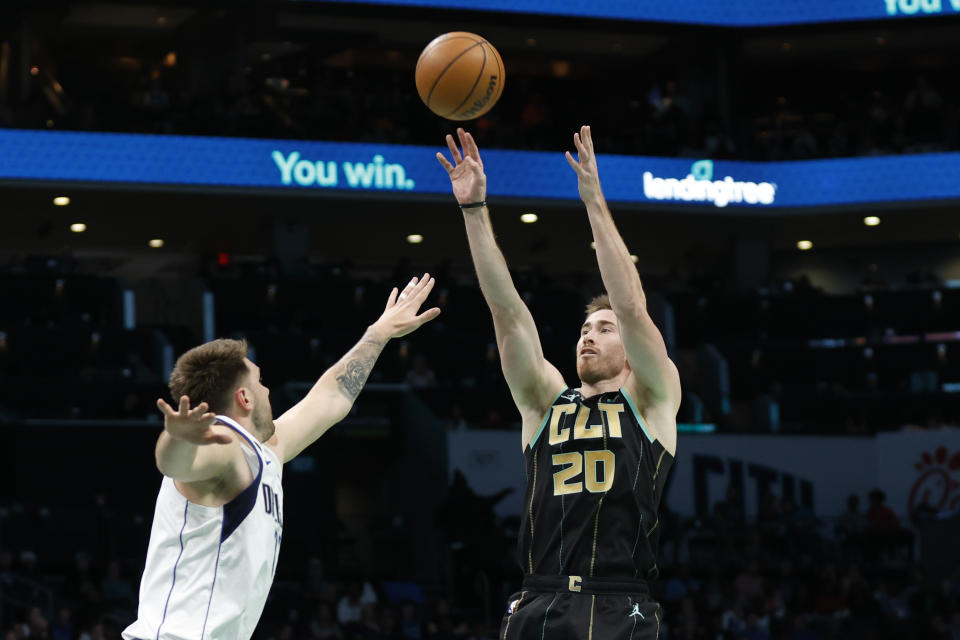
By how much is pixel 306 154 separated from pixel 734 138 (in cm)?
971

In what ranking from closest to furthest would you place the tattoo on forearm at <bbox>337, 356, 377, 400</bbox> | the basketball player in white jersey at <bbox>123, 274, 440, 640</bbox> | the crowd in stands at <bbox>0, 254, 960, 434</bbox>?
the basketball player in white jersey at <bbox>123, 274, 440, 640</bbox> < the tattoo on forearm at <bbox>337, 356, 377, 400</bbox> < the crowd in stands at <bbox>0, 254, 960, 434</bbox>

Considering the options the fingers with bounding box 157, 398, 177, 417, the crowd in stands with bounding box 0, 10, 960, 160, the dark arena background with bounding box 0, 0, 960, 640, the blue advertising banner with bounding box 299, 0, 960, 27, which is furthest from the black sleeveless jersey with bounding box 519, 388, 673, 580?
the blue advertising banner with bounding box 299, 0, 960, 27

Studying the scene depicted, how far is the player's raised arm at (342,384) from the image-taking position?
6.02 metres

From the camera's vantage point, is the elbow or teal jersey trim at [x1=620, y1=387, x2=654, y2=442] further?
teal jersey trim at [x1=620, y1=387, x2=654, y2=442]

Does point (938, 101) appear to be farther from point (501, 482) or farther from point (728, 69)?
point (501, 482)

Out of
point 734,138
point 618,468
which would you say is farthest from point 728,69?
point 618,468

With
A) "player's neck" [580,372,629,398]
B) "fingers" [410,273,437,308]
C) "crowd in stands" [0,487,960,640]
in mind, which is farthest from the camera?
"crowd in stands" [0,487,960,640]

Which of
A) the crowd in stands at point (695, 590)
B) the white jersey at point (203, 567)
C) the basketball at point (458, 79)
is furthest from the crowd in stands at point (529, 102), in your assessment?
the white jersey at point (203, 567)

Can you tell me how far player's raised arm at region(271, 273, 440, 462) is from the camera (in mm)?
6016

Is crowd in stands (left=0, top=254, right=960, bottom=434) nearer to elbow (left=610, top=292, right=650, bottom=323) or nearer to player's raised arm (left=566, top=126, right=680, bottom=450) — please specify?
player's raised arm (left=566, top=126, right=680, bottom=450)

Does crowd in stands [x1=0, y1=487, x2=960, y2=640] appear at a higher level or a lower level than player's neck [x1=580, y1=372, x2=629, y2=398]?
lower

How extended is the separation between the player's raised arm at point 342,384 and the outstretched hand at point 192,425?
44.1 inches

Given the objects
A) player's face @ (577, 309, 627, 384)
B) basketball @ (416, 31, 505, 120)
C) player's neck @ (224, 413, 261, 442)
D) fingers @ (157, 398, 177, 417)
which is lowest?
fingers @ (157, 398, 177, 417)

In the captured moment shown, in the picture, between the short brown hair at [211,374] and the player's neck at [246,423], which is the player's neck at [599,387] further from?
the short brown hair at [211,374]
